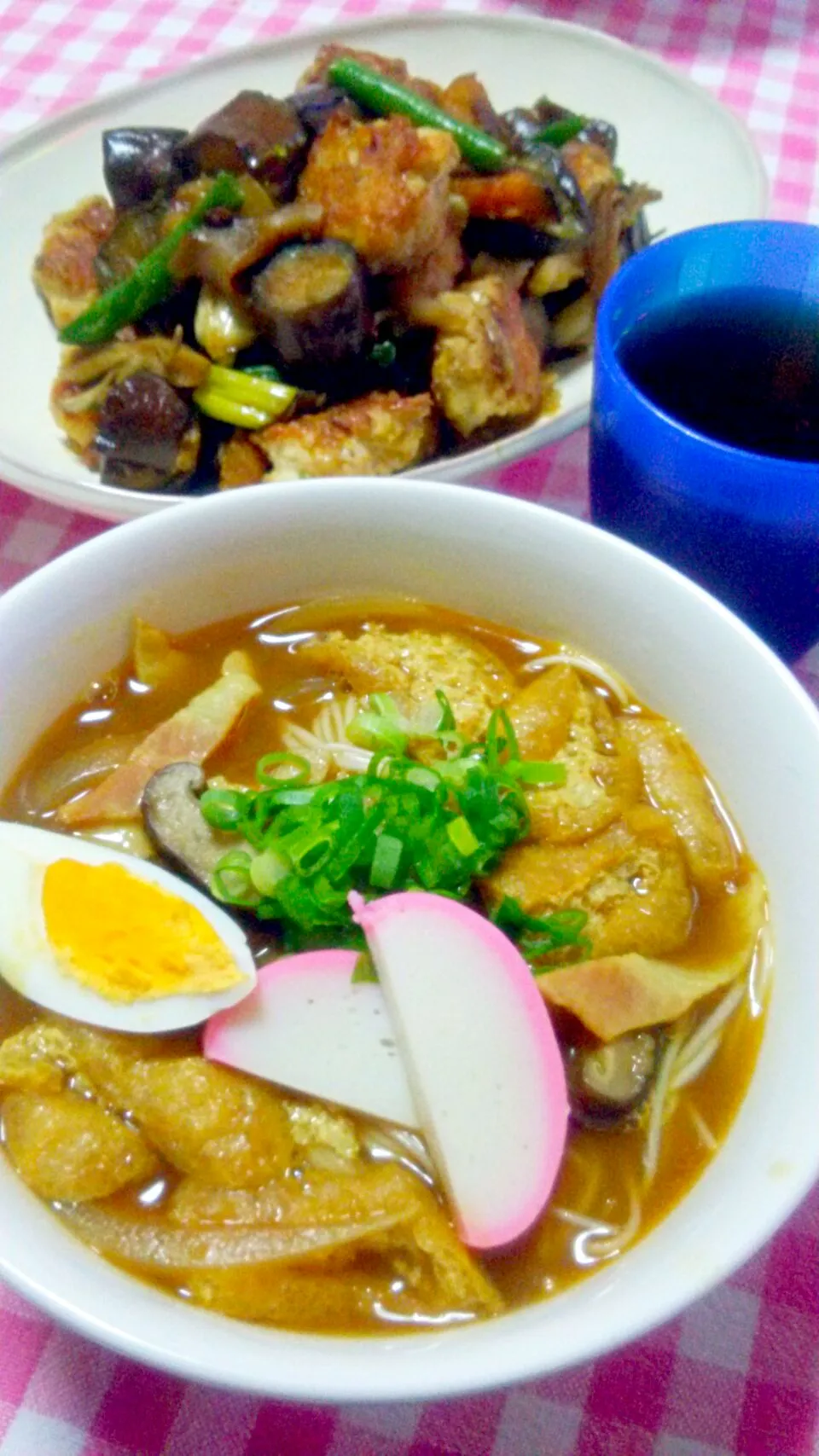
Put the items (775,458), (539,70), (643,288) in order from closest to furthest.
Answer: (775,458) → (643,288) → (539,70)

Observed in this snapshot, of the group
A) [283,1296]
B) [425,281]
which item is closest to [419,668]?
[283,1296]

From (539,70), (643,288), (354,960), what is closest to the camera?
(354,960)

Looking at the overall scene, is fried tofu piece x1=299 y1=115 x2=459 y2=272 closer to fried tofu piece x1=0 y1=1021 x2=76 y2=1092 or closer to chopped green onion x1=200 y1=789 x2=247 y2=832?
chopped green onion x1=200 y1=789 x2=247 y2=832

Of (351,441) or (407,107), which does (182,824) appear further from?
(407,107)

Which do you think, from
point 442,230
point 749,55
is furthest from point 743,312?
point 749,55

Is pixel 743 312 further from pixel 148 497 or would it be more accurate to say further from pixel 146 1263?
pixel 146 1263

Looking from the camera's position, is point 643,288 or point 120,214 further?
point 120,214

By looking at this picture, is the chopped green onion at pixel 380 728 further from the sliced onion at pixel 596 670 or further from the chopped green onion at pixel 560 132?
the chopped green onion at pixel 560 132
